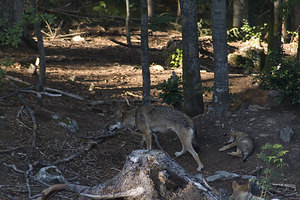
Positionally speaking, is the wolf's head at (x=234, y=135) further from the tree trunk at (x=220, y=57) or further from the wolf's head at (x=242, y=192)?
the wolf's head at (x=242, y=192)

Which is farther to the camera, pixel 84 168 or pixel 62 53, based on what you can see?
pixel 62 53

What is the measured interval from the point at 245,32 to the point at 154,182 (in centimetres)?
2120

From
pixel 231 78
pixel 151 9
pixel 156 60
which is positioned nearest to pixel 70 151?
pixel 231 78

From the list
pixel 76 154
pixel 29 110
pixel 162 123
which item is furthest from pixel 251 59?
pixel 76 154

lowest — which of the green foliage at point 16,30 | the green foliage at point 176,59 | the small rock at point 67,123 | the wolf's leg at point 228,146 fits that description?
the wolf's leg at point 228,146

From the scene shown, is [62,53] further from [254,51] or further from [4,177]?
[4,177]

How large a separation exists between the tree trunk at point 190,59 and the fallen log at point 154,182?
680 cm

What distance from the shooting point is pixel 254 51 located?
1942cm

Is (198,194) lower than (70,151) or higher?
higher

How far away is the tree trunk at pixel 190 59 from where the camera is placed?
37.8ft

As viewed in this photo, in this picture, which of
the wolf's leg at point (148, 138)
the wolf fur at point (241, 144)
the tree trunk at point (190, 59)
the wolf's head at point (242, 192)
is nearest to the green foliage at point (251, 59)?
the tree trunk at point (190, 59)

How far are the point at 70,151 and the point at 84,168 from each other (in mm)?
692

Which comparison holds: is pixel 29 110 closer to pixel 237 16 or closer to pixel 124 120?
pixel 124 120

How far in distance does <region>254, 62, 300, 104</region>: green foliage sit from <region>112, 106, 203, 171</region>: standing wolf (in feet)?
7.44
